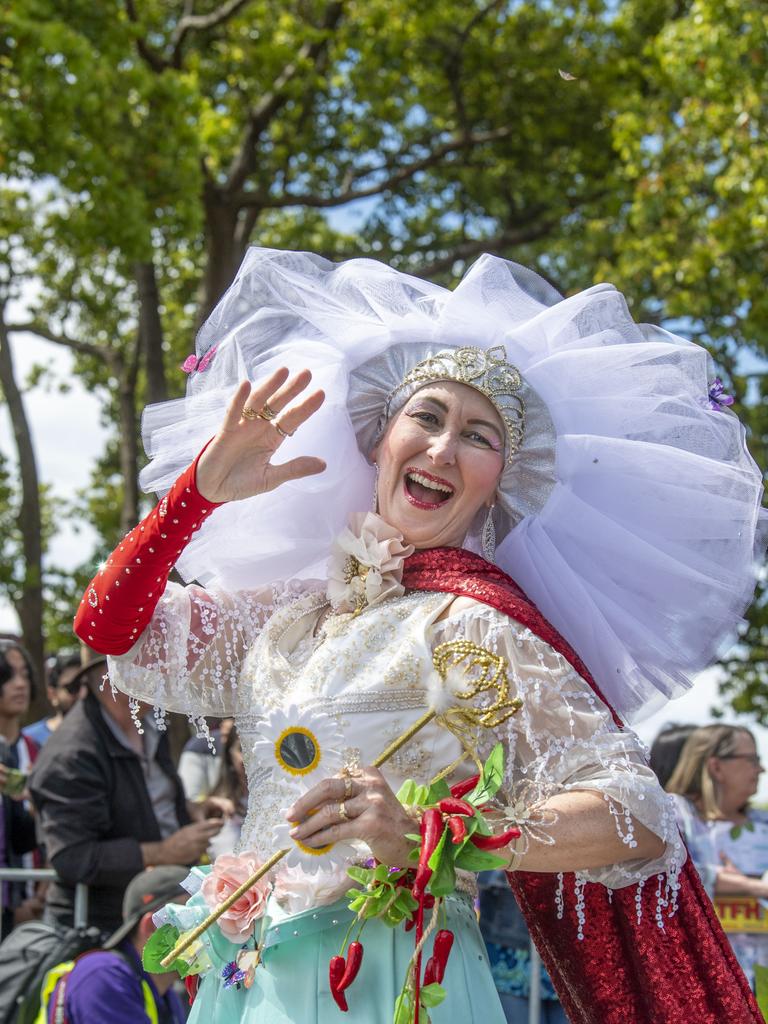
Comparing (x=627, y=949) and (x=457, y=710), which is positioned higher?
(x=457, y=710)

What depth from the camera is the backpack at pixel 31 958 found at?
11.5 feet

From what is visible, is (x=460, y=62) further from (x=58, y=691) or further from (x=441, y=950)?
(x=441, y=950)

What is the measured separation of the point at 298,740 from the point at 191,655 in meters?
0.53

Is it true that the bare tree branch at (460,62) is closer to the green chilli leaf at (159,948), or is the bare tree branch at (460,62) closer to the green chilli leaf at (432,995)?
the green chilli leaf at (159,948)

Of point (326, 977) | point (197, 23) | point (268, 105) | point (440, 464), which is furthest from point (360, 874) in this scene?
point (268, 105)

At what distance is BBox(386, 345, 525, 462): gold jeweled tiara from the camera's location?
2459mm

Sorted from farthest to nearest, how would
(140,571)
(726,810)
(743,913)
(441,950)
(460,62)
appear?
(460,62)
(726,810)
(743,913)
(140,571)
(441,950)

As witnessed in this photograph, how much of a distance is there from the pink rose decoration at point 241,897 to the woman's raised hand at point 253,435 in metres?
0.63

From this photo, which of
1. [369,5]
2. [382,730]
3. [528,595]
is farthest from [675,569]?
[369,5]

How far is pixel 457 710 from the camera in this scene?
Answer: 6.86 ft

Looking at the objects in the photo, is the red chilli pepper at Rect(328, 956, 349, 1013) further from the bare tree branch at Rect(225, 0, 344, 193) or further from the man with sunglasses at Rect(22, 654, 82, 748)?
the bare tree branch at Rect(225, 0, 344, 193)

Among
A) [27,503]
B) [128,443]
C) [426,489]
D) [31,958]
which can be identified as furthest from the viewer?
[27,503]

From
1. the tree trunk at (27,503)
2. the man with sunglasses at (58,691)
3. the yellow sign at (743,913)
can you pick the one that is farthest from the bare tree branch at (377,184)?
the yellow sign at (743,913)

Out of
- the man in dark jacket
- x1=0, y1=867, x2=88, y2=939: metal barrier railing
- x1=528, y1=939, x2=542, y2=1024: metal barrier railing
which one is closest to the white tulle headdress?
the man in dark jacket
